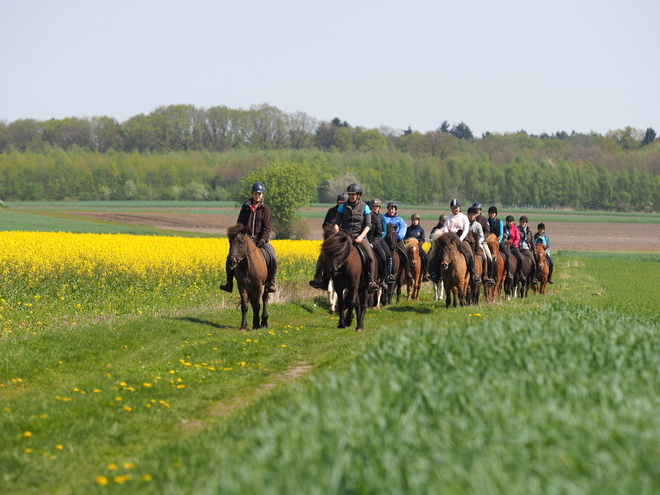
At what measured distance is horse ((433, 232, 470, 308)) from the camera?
1767 centimetres

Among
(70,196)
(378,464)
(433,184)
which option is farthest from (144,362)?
(433,184)

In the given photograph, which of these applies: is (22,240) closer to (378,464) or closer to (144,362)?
(144,362)

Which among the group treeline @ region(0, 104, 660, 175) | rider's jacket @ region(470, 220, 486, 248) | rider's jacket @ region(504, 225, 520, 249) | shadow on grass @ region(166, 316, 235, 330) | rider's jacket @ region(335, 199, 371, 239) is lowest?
shadow on grass @ region(166, 316, 235, 330)

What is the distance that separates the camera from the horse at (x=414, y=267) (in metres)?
21.0

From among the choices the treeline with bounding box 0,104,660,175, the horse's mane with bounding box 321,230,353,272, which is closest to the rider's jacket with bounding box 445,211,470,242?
the horse's mane with bounding box 321,230,353,272

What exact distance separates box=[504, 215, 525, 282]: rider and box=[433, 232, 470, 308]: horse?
4921 mm

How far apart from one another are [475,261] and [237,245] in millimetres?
6929

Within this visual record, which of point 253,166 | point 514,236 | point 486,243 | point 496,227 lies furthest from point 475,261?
point 253,166

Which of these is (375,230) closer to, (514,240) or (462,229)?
(462,229)

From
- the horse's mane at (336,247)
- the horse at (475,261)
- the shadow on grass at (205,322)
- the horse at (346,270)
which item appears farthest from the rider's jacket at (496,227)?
the shadow on grass at (205,322)

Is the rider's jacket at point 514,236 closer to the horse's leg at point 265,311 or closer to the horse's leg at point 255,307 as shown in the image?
the horse's leg at point 265,311

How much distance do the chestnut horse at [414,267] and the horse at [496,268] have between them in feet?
6.55

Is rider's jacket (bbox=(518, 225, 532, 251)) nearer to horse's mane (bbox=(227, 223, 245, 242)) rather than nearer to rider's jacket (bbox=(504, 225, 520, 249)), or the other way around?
rider's jacket (bbox=(504, 225, 520, 249))

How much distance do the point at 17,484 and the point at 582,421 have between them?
4163mm
